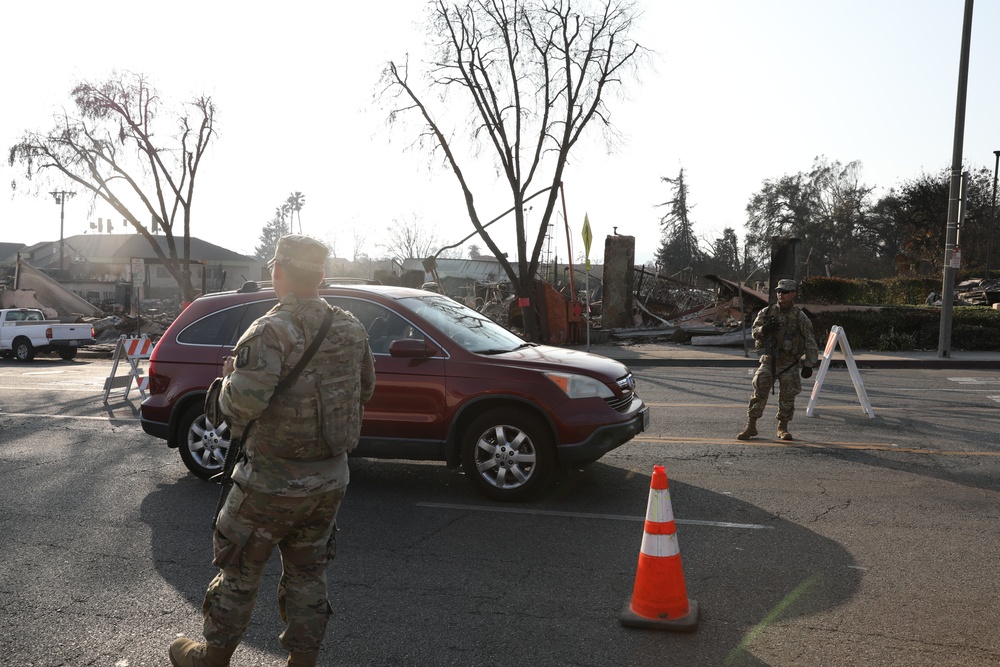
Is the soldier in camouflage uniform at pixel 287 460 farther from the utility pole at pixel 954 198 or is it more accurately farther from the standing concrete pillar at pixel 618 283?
the standing concrete pillar at pixel 618 283

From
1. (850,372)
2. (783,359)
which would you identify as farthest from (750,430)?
(850,372)

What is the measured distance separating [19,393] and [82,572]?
10.6m

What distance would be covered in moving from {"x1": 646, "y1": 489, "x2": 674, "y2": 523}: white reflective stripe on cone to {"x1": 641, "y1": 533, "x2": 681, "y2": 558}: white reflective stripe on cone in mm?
83

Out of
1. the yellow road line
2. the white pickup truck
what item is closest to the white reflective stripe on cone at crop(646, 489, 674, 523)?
the yellow road line

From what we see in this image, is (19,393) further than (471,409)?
Yes

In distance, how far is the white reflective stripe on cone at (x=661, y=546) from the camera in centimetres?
413

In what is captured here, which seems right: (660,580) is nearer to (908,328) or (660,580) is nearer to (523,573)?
(523,573)

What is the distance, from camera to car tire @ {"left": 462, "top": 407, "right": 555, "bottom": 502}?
6.29 m

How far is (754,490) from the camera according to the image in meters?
6.71

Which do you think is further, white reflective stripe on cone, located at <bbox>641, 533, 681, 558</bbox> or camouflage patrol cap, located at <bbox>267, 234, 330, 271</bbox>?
white reflective stripe on cone, located at <bbox>641, 533, 681, 558</bbox>

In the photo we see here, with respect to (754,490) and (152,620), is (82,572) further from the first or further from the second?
(754,490)

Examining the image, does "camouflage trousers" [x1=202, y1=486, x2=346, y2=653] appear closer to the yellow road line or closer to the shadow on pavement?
the shadow on pavement

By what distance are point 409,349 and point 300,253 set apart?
10.4ft

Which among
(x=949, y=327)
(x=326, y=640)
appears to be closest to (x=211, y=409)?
(x=326, y=640)
